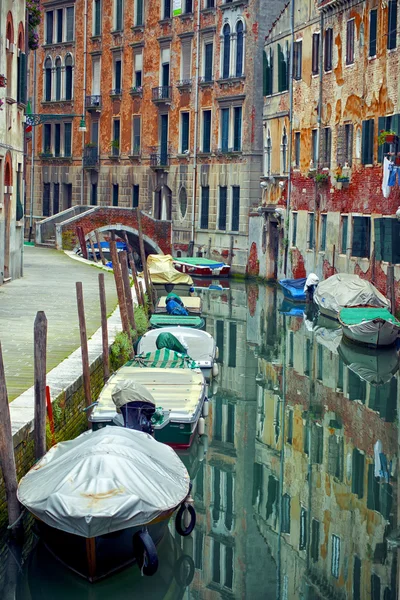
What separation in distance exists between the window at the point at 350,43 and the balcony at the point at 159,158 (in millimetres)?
13407

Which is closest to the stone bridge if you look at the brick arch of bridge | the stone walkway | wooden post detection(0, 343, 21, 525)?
the brick arch of bridge

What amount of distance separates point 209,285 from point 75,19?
15470 millimetres

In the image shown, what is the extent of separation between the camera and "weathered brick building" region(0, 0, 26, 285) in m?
23.4

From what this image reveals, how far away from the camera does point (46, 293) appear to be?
23.1 meters

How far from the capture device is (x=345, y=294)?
965 inches

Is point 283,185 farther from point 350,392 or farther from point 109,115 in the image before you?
point 350,392

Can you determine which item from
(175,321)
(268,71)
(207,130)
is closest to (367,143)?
(175,321)

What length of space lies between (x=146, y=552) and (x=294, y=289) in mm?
20861

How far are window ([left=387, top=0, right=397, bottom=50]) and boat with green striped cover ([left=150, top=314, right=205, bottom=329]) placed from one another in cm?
816

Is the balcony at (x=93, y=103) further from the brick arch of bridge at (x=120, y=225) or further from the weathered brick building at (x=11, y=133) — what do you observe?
the weathered brick building at (x=11, y=133)

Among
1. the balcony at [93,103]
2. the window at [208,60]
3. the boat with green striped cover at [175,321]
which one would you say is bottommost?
the boat with green striped cover at [175,321]

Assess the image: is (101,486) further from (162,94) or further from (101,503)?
(162,94)

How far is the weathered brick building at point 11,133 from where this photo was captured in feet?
76.9

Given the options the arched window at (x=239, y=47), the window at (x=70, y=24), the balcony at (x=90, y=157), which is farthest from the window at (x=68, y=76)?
the arched window at (x=239, y=47)
